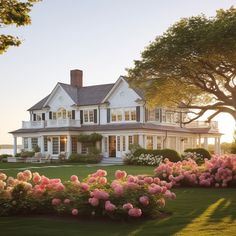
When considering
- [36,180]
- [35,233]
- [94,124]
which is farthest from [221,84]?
[94,124]

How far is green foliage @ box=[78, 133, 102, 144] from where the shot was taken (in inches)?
1869

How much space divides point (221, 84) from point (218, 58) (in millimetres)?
4184

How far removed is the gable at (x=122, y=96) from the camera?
155ft

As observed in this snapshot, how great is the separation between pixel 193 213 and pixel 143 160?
28.9 metres

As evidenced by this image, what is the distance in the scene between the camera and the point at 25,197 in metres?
11.4

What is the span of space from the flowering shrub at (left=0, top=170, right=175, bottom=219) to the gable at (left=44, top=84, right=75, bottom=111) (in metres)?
41.0

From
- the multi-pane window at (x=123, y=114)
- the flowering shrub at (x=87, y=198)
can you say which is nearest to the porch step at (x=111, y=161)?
the multi-pane window at (x=123, y=114)

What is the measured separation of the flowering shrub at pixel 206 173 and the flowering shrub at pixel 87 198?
7.00 meters

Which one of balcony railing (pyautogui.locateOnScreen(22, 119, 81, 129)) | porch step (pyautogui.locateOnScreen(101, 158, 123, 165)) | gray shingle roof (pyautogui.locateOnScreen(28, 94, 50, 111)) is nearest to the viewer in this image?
porch step (pyautogui.locateOnScreen(101, 158, 123, 165))

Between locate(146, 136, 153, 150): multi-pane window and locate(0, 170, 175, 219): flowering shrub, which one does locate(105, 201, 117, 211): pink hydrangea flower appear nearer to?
locate(0, 170, 175, 219): flowering shrub

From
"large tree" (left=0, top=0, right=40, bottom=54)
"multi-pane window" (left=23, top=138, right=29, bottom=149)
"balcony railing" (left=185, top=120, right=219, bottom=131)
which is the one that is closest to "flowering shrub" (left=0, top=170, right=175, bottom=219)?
"large tree" (left=0, top=0, right=40, bottom=54)

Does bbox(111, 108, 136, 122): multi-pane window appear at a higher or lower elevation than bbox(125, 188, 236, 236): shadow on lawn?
higher

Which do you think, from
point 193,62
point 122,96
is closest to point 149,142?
point 122,96

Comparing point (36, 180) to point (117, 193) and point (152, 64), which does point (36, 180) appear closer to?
point (117, 193)
